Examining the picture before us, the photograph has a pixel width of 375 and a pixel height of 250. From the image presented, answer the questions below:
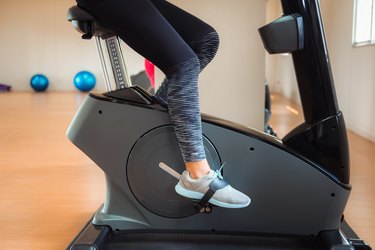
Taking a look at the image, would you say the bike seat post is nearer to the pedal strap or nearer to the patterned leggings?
the patterned leggings

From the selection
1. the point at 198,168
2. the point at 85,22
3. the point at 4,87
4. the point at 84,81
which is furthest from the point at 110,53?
the point at 4,87

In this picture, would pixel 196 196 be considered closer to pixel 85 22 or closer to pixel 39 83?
pixel 85 22

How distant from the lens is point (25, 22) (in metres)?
9.31

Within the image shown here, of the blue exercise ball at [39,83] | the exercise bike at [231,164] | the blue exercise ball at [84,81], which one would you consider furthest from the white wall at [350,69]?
the blue exercise ball at [39,83]

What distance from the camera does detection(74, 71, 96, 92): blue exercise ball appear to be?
877 centimetres

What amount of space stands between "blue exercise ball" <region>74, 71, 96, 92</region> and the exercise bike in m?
7.66

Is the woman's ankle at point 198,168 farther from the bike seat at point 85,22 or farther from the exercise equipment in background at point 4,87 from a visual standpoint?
the exercise equipment in background at point 4,87

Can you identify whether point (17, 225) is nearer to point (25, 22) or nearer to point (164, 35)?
point (164, 35)

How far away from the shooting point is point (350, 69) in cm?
383

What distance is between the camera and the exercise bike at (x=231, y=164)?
126cm

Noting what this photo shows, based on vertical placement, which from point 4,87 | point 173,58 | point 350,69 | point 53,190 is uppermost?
point 173,58

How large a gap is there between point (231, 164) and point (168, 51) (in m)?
0.44

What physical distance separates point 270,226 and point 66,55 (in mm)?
8884

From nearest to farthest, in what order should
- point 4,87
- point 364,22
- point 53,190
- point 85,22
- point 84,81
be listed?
point 85,22 < point 53,190 < point 364,22 < point 84,81 < point 4,87
